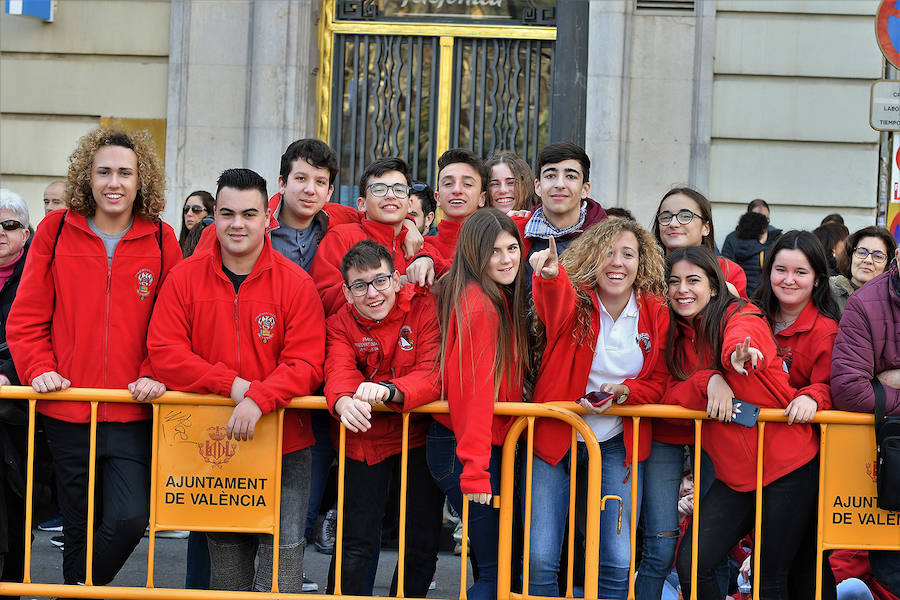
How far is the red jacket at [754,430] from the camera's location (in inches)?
180

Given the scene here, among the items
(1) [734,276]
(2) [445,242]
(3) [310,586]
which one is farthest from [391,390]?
(3) [310,586]

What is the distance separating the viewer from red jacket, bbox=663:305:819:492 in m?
4.58

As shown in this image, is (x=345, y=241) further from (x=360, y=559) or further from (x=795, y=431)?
(x=795, y=431)

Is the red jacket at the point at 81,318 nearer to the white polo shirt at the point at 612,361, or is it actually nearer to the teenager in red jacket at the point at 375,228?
the teenager in red jacket at the point at 375,228

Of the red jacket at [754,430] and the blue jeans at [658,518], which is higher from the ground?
the red jacket at [754,430]

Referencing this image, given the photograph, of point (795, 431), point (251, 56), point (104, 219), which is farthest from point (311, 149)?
point (251, 56)

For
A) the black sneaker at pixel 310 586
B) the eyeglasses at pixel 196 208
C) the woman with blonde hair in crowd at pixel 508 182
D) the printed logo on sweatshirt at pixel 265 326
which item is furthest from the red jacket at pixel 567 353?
the eyeglasses at pixel 196 208

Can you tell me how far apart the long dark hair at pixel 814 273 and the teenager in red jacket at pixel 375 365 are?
5.04ft

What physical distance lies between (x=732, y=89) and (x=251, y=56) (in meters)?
4.81

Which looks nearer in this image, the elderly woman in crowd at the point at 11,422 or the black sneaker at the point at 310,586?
the elderly woman in crowd at the point at 11,422

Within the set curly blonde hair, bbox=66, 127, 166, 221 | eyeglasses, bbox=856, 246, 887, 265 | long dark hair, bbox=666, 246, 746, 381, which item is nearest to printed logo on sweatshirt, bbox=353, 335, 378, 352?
curly blonde hair, bbox=66, 127, 166, 221

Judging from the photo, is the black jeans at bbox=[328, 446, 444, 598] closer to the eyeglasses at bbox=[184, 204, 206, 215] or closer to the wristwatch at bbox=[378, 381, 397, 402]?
the wristwatch at bbox=[378, 381, 397, 402]

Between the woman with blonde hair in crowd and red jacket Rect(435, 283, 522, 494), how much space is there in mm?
1450

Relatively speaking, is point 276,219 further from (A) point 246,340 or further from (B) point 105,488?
(B) point 105,488
